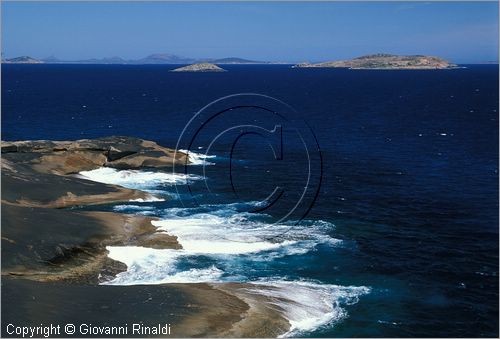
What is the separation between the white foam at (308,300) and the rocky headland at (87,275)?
843mm

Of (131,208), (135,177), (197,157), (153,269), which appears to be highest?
(197,157)

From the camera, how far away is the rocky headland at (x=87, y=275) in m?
36.4

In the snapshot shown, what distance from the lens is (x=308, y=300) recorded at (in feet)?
138

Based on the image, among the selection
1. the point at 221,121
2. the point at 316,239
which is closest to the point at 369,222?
the point at 316,239

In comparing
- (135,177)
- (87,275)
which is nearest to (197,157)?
(135,177)

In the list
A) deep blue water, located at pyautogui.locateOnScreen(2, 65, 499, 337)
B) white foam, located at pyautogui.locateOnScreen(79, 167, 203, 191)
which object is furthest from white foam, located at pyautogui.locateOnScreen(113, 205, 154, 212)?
white foam, located at pyautogui.locateOnScreen(79, 167, 203, 191)

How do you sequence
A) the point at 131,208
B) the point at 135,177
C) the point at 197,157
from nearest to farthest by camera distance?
the point at 131,208
the point at 135,177
the point at 197,157

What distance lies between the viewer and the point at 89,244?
2015 inches

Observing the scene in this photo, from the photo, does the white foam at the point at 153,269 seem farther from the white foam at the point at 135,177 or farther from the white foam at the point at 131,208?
the white foam at the point at 135,177

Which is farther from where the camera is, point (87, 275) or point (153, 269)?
point (153, 269)

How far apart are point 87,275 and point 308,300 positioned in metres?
18.2

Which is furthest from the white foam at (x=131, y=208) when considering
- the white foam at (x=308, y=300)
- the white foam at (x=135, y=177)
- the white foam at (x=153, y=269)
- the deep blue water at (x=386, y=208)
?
the white foam at (x=308, y=300)

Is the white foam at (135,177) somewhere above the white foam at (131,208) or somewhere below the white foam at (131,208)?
above

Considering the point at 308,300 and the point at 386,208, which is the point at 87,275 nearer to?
the point at 308,300
